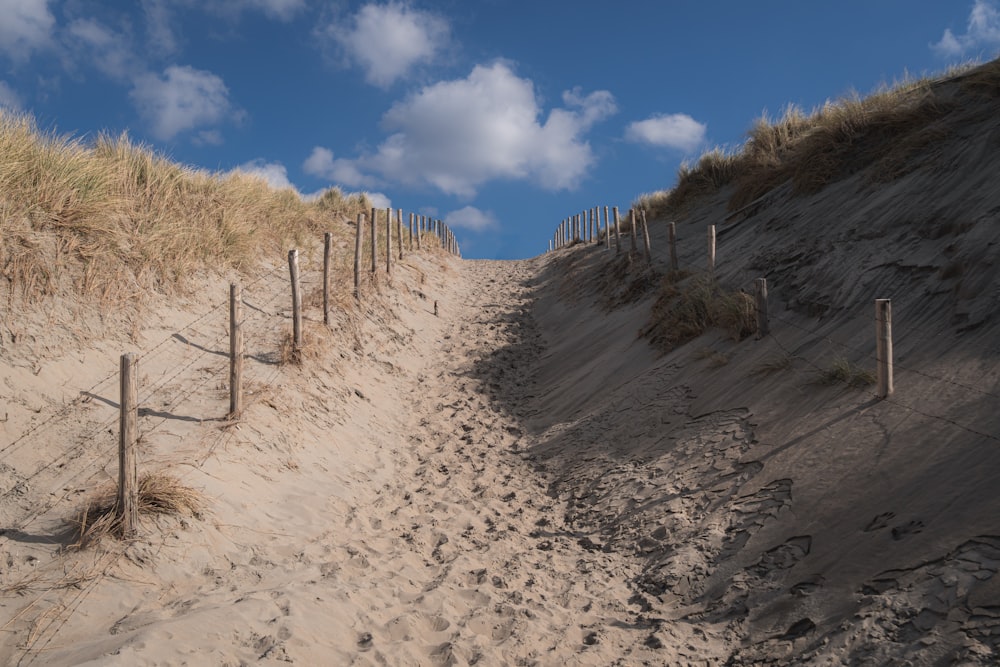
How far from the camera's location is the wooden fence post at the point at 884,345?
5730 mm

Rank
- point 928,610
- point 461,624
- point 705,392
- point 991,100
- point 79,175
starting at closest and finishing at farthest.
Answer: point 928,610 < point 461,624 < point 705,392 < point 79,175 < point 991,100

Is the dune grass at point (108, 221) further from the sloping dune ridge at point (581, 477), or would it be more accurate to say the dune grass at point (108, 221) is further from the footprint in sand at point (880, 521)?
the footprint in sand at point (880, 521)

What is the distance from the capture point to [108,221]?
8.80 m

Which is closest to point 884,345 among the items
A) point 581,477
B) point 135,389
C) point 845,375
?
point 845,375

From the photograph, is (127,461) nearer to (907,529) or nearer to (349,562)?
(349,562)

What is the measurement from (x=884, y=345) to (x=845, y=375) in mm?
801

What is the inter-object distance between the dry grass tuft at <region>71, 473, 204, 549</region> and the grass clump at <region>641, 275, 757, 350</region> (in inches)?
260

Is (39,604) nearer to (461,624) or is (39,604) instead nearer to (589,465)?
(461,624)

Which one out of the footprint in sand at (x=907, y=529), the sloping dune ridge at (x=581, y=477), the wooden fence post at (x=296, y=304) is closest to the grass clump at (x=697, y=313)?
the sloping dune ridge at (x=581, y=477)

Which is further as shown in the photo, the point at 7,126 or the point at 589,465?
the point at 7,126

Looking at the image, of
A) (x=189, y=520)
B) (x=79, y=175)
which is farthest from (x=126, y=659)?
(x=79, y=175)

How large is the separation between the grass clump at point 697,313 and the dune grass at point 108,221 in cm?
689

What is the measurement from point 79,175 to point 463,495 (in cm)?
657

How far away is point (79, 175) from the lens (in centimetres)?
878
